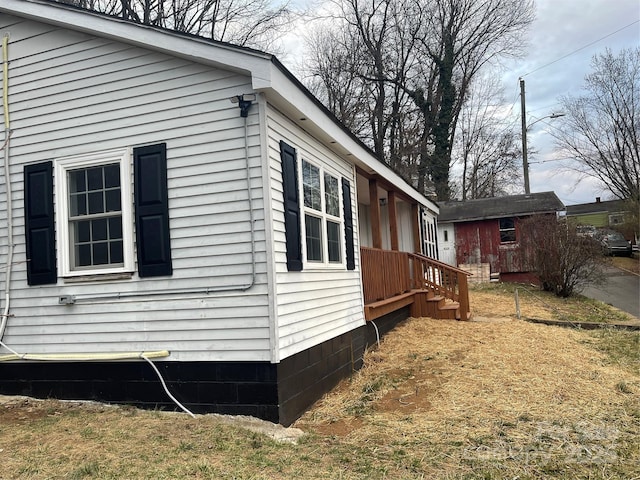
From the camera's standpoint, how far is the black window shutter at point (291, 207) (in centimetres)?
499

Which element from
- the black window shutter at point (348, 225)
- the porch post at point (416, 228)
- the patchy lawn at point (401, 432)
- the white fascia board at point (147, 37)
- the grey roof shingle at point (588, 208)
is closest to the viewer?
the patchy lawn at point (401, 432)

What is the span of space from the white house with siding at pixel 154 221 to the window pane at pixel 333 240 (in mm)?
602

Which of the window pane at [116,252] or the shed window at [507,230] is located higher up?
the shed window at [507,230]

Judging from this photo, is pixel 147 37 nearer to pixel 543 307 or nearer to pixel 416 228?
pixel 416 228

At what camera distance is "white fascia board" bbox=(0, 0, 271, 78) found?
4.53m

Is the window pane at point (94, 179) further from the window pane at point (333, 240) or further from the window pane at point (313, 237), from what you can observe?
the window pane at point (333, 240)

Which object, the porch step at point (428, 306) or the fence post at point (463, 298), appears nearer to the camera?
the fence post at point (463, 298)

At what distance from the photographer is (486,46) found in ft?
94.1

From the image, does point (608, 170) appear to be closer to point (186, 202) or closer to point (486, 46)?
point (486, 46)

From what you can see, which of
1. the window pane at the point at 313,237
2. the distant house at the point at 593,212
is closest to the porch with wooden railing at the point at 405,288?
the window pane at the point at 313,237

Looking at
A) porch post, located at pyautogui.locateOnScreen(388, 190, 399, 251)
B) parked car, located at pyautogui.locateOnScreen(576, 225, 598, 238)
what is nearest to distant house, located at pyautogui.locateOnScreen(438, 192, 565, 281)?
parked car, located at pyautogui.locateOnScreen(576, 225, 598, 238)

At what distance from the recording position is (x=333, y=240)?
666 centimetres

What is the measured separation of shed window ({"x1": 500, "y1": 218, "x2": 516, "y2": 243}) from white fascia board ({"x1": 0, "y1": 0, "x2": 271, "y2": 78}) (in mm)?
18558

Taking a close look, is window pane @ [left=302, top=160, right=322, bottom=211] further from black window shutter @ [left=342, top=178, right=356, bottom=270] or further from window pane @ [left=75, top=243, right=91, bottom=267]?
window pane @ [left=75, top=243, right=91, bottom=267]
